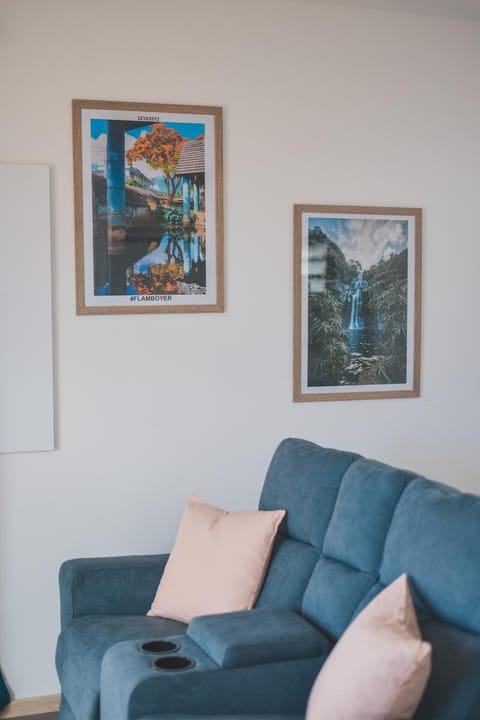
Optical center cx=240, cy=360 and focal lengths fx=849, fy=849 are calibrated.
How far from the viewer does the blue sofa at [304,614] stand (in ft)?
6.58

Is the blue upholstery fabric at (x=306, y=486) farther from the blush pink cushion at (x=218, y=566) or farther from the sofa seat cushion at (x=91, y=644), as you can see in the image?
the sofa seat cushion at (x=91, y=644)

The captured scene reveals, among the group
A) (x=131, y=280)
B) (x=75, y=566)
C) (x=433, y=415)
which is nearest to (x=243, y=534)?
(x=75, y=566)

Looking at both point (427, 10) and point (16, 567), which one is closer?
point (16, 567)

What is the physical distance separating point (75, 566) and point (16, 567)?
495 millimetres

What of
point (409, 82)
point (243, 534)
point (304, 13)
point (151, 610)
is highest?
point (304, 13)

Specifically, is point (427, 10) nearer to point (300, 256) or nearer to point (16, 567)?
point (300, 256)

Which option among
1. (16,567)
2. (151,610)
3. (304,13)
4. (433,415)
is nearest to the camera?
(151,610)

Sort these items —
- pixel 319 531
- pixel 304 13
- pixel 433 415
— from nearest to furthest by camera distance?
pixel 319 531 < pixel 304 13 < pixel 433 415

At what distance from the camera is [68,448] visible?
3.54 m

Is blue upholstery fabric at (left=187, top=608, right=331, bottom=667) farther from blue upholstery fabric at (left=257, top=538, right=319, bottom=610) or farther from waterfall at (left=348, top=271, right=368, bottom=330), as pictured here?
waterfall at (left=348, top=271, right=368, bottom=330)

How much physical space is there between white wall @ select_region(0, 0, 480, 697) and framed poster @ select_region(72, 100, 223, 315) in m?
0.06

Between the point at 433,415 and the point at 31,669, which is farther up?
the point at 433,415

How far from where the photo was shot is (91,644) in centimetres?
273

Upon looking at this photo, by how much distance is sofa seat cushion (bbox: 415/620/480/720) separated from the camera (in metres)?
1.89
